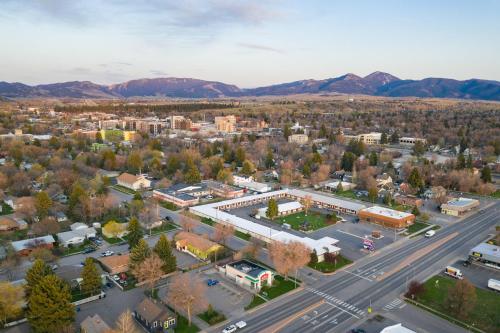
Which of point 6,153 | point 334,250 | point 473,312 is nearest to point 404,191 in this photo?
point 334,250

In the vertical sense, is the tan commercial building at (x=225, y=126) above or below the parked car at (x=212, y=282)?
above

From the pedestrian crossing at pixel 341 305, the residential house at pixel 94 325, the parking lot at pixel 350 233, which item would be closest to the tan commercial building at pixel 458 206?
the parking lot at pixel 350 233

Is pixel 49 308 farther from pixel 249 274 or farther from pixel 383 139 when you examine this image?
pixel 383 139

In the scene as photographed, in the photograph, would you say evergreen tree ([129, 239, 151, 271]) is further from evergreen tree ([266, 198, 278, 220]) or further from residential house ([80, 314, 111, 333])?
evergreen tree ([266, 198, 278, 220])

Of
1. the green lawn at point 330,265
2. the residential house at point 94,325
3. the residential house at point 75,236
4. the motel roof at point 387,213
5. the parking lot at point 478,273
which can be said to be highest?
the residential house at point 94,325

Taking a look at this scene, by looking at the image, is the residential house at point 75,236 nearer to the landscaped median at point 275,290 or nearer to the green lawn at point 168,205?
the green lawn at point 168,205

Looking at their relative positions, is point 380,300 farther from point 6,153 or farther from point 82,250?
point 6,153
